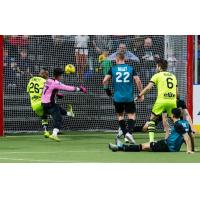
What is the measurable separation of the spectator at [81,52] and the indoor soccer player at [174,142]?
24.4 ft

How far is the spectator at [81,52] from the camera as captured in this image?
2292 centimetres

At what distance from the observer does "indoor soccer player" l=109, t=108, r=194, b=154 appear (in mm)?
14727

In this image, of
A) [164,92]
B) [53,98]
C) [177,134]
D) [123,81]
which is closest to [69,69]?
[53,98]

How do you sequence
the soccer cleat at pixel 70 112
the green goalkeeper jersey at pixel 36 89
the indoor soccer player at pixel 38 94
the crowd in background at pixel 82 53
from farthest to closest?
the crowd in background at pixel 82 53 → the soccer cleat at pixel 70 112 → the green goalkeeper jersey at pixel 36 89 → the indoor soccer player at pixel 38 94

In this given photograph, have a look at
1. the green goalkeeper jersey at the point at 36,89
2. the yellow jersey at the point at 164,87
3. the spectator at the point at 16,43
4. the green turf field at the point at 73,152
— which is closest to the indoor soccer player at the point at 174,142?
the green turf field at the point at 73,152

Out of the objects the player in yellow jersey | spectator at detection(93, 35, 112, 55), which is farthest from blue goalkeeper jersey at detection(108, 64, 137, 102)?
spectator at detection(93, 35, 112, 55)

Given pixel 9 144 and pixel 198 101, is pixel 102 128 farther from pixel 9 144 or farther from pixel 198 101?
pixel 9 144

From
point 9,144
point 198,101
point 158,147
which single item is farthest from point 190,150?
point 198,101

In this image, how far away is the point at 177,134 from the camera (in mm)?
14930

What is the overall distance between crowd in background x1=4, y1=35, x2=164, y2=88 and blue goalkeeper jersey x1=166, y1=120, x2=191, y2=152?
7.72m

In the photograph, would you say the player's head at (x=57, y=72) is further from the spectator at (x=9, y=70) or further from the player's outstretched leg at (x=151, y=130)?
the spectator at (x=9, y=70)

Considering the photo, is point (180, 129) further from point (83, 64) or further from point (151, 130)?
point (83, 64)

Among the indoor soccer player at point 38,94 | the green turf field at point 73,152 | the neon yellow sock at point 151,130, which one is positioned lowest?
the green turf field at point 73,152

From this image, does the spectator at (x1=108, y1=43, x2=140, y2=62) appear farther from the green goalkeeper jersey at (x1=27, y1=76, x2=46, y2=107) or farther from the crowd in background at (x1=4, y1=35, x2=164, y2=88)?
the green goalkeeper jersey at (x1=27, y1=76, x2=46, y2=107)
